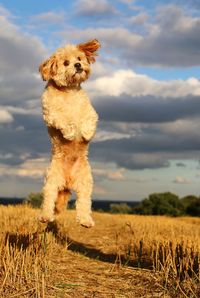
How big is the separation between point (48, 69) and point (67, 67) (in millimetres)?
234

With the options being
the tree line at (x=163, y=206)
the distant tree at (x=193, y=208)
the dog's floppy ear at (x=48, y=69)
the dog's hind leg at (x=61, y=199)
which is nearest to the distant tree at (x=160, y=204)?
the tree line at (x=163, y=206)

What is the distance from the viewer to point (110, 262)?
1222 cm

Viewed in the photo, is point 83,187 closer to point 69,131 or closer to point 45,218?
point 45,218

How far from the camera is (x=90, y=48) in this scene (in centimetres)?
640

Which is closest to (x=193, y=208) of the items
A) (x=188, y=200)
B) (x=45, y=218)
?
(x=188, y=200)

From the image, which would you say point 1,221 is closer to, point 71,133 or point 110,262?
point 110,262

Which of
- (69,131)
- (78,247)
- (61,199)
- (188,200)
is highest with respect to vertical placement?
(188,200)

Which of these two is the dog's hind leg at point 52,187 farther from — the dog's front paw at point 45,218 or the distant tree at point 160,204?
the distant tree at point 160,204

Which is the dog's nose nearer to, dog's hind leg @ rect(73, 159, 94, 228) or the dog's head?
the dog's head

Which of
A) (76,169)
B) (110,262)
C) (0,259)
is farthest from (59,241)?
(76,169)

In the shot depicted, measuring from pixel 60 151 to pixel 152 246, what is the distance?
285 inches

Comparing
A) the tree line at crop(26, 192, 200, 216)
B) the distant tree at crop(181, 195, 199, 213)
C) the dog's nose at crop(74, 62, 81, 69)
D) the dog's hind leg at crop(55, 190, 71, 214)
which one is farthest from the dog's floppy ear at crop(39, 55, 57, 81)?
the distant tree at crop(181, 195, 199, 213)

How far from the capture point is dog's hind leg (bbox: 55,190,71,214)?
6.34 m

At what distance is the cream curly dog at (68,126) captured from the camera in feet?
19.6
